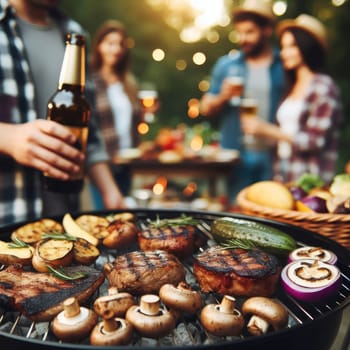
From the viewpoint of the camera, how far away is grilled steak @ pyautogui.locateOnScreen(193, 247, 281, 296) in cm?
136

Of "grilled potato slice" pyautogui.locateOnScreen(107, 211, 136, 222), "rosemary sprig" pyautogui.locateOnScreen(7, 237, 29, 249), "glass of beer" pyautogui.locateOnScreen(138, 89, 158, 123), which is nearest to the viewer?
"rosemary sprig" pyautogui.locateOnScreen(7, 237, 29, 249)

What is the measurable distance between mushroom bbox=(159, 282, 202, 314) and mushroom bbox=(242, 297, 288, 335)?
6.4 inches

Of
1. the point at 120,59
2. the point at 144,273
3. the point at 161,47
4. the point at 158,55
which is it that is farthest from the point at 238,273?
the point at 161,47

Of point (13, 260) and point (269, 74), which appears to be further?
point (269, 74)

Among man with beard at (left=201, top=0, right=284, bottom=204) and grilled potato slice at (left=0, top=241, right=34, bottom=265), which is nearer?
grilled potato slice at (left=0, top=241, right=34, bottom=265)

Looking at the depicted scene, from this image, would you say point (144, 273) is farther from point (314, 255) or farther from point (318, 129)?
point (318, 129)

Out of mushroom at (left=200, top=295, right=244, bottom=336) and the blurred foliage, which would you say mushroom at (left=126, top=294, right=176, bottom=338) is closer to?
mushroom at (left=200, top=295, right=244, bottom=336)

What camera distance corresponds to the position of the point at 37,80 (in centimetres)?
249

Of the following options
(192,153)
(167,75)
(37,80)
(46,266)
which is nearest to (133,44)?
(167,75)

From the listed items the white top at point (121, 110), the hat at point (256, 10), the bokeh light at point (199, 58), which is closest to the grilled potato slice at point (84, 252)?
the white top at point (121, 110)

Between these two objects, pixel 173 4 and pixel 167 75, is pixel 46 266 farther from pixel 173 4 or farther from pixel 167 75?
pixel 173 4

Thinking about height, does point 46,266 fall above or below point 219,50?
below

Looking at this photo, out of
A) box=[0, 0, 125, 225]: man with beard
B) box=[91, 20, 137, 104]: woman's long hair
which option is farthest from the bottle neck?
box=[91, 20, 137, 104]: woman's long hair

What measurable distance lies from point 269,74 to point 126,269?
5259 millimetres
